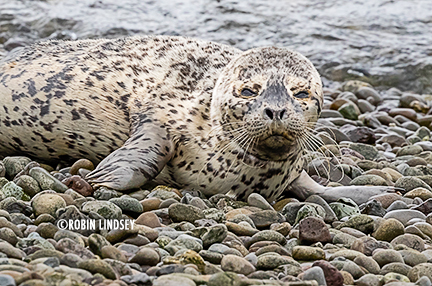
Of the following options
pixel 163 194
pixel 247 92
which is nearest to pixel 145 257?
pixel 163 194

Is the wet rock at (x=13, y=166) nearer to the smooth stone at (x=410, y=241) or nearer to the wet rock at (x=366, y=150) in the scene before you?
the smooth stone at (x=410, y=241)

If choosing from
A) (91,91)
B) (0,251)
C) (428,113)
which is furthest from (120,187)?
(428,113)

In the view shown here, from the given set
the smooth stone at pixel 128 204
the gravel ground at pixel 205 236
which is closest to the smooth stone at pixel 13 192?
the gravel ground at pixel 205 236

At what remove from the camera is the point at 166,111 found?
5453 millimetres

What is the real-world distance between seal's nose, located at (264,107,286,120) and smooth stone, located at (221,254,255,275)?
1.31 m

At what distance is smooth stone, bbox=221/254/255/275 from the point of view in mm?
3361

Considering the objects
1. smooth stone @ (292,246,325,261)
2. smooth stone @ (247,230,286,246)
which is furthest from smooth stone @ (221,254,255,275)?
smooth stone @ (247,230,286,246)

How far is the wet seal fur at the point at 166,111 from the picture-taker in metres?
4.87

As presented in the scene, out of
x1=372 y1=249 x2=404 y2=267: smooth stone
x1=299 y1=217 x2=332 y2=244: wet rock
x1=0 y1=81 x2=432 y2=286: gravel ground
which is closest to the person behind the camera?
x1=0 y1=81 x2=432 y2=286: gravel ground

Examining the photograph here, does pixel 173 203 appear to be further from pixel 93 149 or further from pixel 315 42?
pixel 315 42

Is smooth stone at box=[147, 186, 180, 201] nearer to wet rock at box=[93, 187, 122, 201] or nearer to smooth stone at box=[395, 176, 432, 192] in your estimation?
wet rock at box=[93, 187, 122, 201]

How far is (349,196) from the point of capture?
5.34 metres

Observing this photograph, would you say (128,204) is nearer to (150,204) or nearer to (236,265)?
(150,204)

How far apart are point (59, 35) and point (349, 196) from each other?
7.98m
